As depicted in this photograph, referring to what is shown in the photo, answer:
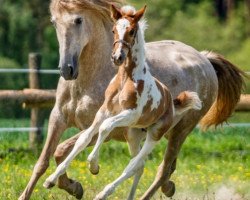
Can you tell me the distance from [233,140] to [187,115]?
13.5ft

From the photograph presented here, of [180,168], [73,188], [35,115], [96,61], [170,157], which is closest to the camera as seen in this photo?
[96,61]

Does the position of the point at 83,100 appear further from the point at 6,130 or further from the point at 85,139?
the point at 6,130

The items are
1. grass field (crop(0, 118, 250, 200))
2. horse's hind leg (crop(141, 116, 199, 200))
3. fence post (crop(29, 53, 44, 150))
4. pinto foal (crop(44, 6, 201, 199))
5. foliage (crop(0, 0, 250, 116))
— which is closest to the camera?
pinto foal (crop(44, 6, 201, 199))

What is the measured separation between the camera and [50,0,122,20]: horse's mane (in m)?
7.83

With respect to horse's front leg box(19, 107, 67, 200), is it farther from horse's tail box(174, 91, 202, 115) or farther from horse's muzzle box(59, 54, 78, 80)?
horse's tail box(174, 91, 202, 115)

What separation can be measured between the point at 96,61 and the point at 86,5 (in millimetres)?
430

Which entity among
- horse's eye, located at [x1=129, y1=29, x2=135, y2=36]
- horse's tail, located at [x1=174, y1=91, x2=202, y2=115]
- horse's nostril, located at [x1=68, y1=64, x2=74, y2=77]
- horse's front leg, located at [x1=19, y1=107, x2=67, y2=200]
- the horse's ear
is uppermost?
the horse's ear

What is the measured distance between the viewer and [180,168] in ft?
35.6

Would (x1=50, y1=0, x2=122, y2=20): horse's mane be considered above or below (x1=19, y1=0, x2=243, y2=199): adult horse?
above

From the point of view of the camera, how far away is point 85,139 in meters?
6.70

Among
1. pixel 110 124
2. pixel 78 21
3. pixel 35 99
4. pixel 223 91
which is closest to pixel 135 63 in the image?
pixel 110 124

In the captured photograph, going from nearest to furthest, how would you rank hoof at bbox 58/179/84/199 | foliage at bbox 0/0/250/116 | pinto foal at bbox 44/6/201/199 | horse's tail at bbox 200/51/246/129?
pinto foal at bbox 44/6/201/199, hoof at bbox 58/179/84/199, horse's tail at bbox 200/51/246/129, foliage at bbox 0/0/250/116

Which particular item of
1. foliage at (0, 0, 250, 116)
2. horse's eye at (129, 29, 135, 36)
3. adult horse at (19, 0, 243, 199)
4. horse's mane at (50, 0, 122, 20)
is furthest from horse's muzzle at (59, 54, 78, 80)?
foliage at (0, 0, 250, 116)

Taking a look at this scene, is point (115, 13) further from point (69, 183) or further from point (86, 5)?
point (69, 183)
